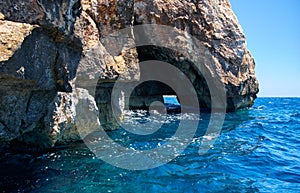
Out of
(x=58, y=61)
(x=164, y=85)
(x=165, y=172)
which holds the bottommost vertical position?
(x=165, y=172)

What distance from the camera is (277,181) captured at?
6.74 meters

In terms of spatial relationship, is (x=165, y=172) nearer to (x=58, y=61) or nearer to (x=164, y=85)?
(x=58, y=61)

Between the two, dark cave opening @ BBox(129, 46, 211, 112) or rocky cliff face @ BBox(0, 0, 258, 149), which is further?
dark cave opening @ BBox(129, 46, 211, 112)

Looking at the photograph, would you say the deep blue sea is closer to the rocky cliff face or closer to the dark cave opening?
the rocky cliff face

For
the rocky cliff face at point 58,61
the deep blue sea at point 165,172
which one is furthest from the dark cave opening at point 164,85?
the deep blue sea at point 165,172

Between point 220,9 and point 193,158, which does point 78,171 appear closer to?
point 193,158

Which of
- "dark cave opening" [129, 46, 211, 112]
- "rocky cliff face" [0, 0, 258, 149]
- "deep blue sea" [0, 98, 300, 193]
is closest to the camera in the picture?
"rocky cliff face" [0, 0, 258, 149]

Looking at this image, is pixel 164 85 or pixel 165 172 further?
pixel 164 85

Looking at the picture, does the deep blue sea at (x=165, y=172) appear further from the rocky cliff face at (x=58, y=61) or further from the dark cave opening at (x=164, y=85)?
the dark cave opening at (x=164, y=85)

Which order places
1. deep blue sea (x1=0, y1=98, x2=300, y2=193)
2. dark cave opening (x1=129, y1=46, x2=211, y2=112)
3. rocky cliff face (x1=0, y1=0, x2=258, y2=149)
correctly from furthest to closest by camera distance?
dark cave opening (x1=129, y1=46, x2=211, y2=112)
deep blue sea (x1=0, y1=98, x2=300, y2=193)
rocky cliff face (x1=0, y1=0, x2=258, y2=149)

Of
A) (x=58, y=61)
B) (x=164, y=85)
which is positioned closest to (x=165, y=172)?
(x=58, y=61)

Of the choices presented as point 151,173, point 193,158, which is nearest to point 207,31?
point 193,158

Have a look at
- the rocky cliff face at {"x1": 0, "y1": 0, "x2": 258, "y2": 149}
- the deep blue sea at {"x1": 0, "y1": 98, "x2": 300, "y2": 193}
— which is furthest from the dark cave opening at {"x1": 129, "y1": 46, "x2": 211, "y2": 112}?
the deep blue sea at {"x1": 0, "y1": 98, "x2": 300, "y2": 193}

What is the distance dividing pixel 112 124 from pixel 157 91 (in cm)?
1493
